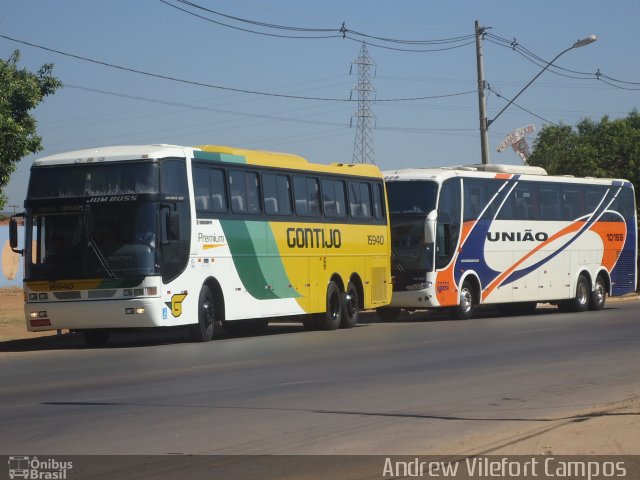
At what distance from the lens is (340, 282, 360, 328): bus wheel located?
2786cm

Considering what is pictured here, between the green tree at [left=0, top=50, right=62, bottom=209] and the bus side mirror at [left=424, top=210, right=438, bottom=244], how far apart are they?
10052 millimetres

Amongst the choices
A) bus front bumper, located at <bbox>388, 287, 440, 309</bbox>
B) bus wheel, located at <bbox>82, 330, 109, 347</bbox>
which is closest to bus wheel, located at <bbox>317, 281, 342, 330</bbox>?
bus front bumper, located at <bbox>388, 287, 440, 309</bbox>

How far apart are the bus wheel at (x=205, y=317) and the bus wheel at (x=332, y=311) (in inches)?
171

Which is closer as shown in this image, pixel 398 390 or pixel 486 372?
pixel 398 390

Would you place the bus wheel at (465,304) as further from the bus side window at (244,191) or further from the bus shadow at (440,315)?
the bus side window at (244,191)

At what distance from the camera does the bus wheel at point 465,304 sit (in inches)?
1247

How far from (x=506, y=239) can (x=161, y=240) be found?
14350 millimetres

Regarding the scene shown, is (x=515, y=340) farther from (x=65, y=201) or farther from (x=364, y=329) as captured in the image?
(x=65, y=201)

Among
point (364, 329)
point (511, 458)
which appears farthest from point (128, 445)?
point (364, 329)

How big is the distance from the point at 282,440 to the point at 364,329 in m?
17.3

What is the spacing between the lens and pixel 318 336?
81.1 ft

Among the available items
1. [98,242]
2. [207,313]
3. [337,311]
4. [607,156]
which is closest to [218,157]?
[207,313]

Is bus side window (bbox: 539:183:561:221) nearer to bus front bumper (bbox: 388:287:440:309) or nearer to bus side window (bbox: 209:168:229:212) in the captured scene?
bus front bumper (bbox: 388:287:440:309)

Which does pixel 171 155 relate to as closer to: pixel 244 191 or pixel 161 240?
pixel 161 240
